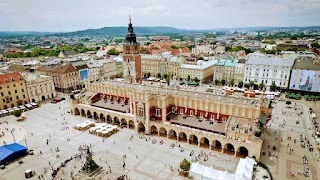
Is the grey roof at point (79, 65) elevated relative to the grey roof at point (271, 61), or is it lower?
lower

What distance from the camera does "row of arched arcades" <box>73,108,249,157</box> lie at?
181 feet

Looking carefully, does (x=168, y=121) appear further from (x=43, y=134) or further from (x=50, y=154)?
(x=43, y=134)

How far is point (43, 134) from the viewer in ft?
216

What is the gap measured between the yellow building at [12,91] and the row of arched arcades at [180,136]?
3376 cm

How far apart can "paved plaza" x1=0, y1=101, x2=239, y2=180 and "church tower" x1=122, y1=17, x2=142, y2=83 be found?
26.4 metres

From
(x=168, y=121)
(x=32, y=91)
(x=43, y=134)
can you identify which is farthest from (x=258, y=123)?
(x=32, y=91)

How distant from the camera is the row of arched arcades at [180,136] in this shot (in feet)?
181

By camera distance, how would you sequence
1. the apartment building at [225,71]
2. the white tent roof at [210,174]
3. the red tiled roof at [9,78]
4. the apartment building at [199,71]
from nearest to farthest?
the white tent roof at [210,174], the red tiled roof at [9,78], the apartment building at [225,71], the apartment building at [199,71]

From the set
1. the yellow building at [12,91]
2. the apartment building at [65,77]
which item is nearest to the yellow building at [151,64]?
the apartment building at [65,77]

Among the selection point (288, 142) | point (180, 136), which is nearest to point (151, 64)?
point (180, 136)

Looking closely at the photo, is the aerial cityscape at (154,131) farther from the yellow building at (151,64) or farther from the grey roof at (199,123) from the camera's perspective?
the yellow building at (151,64)

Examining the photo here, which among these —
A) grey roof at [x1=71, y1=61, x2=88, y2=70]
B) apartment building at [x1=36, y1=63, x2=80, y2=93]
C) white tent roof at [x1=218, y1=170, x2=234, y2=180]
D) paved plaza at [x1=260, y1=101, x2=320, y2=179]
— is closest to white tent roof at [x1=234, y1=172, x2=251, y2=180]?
white tent roof at [x1=218, y1=170, x2=234, y2=180]

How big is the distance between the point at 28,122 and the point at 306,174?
83.7 metres

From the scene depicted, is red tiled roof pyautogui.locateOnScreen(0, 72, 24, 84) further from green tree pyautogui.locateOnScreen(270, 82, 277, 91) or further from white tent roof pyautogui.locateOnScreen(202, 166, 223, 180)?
green tree pyautogui.locateOnScreen(270, 82, 277, 91)
